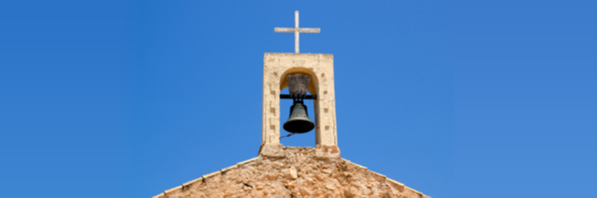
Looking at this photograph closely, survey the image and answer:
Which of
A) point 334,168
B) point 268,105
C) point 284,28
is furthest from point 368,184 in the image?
point 284,28

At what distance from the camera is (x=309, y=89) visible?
14062 mm

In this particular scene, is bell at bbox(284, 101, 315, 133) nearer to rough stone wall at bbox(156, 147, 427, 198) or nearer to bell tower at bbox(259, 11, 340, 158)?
bell tower at bbox(259, 11, 340, 158)

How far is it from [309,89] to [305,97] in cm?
50

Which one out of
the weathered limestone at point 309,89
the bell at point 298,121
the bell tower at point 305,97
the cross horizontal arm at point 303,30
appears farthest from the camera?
the cross horizontal arm at point 303,30

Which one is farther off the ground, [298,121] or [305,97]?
[305,97]

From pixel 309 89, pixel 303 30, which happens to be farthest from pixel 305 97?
pixel 303 30

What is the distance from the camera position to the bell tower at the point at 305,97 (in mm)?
12477

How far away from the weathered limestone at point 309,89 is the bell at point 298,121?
235mm

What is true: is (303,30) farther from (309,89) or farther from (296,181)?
(296,181)

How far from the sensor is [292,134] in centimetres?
1350

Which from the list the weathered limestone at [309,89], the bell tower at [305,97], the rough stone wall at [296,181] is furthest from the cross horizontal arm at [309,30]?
the rough stone wall at [296,181]

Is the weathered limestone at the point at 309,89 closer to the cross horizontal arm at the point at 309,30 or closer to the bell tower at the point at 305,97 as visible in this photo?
the bell tower at the point at 305,97

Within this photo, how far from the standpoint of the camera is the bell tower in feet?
40.9

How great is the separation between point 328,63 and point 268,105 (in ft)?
5.37
